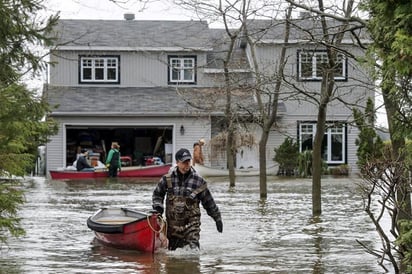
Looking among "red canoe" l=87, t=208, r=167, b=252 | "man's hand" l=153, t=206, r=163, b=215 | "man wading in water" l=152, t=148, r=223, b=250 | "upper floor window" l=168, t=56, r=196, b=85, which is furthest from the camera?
"upper floor window" l=168, t=56, r=196, b=85

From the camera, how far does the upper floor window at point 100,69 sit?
45906mm

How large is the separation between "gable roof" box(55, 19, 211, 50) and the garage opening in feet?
14.1

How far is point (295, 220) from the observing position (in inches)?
788

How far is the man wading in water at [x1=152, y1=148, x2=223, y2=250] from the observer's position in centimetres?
1389

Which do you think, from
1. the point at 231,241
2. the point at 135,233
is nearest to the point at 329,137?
the point at 231,241

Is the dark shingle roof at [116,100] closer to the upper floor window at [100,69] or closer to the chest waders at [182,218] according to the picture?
the upper floor window at [100,69]

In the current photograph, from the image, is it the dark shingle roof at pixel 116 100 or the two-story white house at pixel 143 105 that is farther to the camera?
the two-story white house at pixel 143 105

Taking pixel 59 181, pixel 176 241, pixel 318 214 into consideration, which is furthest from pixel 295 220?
pixel 59 181

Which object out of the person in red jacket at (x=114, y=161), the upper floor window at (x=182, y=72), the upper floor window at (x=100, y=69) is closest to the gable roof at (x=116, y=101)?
the upper floor window at (x=100, y=69)

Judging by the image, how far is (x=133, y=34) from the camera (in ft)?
156

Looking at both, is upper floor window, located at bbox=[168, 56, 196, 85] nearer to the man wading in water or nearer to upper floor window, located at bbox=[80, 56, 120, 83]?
upper floor window, located at bbox=[80, 56, 120, 83]

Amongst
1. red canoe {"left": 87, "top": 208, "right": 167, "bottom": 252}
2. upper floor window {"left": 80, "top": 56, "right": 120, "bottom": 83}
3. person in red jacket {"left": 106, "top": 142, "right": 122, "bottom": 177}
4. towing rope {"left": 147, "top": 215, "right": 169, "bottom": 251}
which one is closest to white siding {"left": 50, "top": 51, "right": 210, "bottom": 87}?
upper floor window {"left": 80, "top": 56, "right": 120, "bottom": 83}

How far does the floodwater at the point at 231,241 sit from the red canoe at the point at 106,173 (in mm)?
11997

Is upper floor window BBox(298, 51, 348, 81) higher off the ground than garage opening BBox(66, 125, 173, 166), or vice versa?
upper floor window BBox(298, 51, 348, 81)
